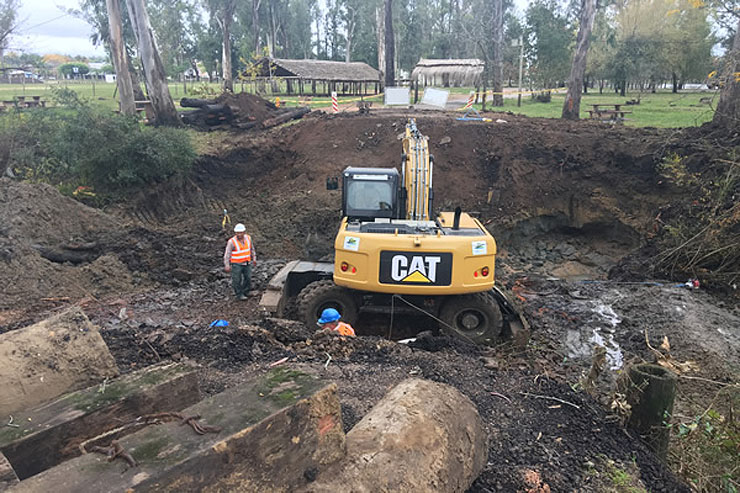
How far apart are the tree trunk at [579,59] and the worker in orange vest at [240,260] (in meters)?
14.7

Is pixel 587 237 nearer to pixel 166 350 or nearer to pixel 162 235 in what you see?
pixel 162 235

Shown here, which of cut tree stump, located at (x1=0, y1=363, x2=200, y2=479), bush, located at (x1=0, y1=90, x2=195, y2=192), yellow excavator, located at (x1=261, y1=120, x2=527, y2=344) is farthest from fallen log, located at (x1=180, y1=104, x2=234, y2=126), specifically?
cut tree stump, located at (x1=0, y1=363, x2=200, y2=479)

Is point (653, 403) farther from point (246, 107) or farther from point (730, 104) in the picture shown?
point (246, 107)

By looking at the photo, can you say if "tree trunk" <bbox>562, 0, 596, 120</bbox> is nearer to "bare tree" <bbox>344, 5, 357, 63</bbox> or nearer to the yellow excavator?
the yellow excavator

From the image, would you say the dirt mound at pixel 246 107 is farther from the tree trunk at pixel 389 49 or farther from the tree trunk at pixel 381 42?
the tree trunk at pixel 381 42

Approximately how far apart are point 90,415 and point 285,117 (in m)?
18.8

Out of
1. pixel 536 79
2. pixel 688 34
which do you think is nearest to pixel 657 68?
pixel 688 34

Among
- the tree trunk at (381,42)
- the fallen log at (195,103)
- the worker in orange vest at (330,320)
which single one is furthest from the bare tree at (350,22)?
the worker in orange vest at (330,320)

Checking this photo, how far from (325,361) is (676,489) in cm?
314

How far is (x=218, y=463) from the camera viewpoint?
2.37m

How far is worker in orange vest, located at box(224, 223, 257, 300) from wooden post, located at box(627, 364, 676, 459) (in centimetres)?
655

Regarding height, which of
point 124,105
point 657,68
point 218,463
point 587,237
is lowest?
point 587,237

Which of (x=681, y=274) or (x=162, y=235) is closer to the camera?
(x=681, y=274)

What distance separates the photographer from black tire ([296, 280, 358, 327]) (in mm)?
7727
